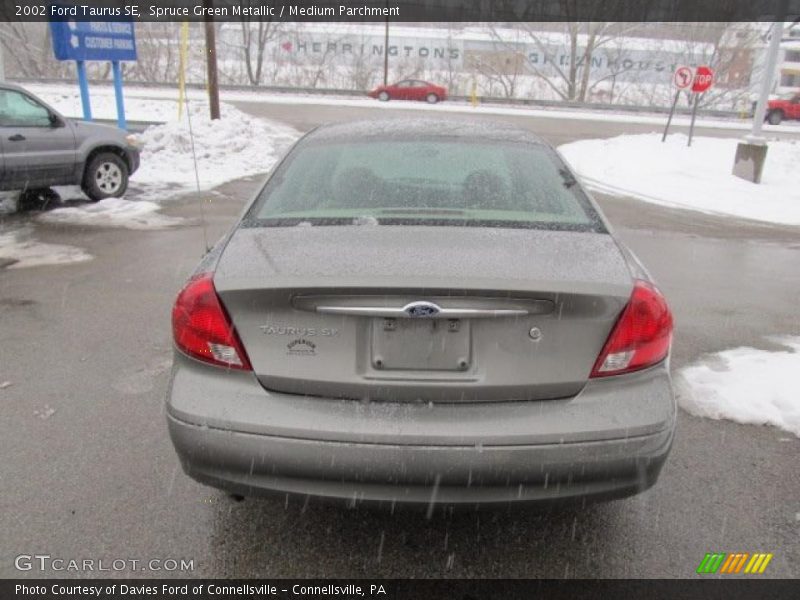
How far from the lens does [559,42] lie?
54.2m

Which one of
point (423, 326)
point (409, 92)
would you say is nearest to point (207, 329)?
point (423, 326)

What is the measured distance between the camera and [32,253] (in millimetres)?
7004

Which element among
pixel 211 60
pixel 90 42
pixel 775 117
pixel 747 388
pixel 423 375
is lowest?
pixel 775 117

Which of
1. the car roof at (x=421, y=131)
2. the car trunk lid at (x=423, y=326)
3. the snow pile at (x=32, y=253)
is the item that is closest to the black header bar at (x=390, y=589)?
the car trunk lid at (x=423, y=326)

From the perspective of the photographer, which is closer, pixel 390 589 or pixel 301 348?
pixel 301 348

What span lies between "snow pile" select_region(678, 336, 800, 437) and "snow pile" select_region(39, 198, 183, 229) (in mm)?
6699

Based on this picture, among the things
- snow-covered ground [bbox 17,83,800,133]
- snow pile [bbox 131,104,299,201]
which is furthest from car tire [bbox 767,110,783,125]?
snow pile [bbox 131,104,299,201]

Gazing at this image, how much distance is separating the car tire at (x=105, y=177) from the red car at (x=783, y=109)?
3737cm

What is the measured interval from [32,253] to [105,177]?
3083 millimetres

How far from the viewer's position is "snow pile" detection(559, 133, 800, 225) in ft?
40.1

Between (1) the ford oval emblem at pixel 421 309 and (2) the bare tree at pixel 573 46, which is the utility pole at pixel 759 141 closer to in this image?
(1) the ford oval emblem at pixel 421 309

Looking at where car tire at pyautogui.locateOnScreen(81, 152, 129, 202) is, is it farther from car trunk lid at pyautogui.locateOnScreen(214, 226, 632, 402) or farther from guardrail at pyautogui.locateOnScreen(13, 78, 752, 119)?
guardrail at pyautogui.locateOnScreen(13, 78, 752, 119)

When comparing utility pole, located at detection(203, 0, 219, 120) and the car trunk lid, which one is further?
utility pole, located at detection(203, 0, 219, 120)

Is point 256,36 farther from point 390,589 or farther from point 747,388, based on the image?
point 390,589
